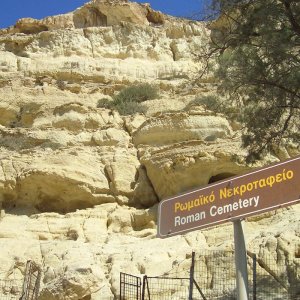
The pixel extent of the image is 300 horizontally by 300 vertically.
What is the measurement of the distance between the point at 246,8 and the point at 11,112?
1980cm

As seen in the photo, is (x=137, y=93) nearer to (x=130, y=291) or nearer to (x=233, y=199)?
(x=130, y=291)

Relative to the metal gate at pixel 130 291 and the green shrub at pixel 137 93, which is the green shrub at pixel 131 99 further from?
the metal gate at pixel 130 291

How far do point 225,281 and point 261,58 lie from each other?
432cm

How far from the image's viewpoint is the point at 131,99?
100.0 ft

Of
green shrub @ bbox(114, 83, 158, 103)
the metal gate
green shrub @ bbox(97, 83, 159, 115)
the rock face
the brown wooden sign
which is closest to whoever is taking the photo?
the brown wooden sign

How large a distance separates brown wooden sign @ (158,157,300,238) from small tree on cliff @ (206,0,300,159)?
17.3ft

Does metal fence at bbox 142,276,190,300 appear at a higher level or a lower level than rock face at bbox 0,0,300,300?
lower

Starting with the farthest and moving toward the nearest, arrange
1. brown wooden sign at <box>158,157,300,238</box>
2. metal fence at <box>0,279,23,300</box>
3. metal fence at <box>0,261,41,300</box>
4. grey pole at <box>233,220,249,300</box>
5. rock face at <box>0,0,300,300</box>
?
rock face at <box>0,0,300,300</box> → metal fence at <box>0,279,23,300</box> → metal fence at <box>0,261,41,300</box> → grey pole at <box>233,220,249,300</box> → brown wooden sign at <box>158,157,300,238</box>

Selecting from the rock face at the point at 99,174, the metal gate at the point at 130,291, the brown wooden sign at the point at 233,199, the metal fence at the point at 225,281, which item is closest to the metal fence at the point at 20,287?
the rock face at the point at 99,174

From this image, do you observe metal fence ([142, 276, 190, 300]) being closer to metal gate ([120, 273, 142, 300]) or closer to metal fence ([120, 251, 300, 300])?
metal fence ([120, 251, 300, 300])

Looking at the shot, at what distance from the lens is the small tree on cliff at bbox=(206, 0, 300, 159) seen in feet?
35.6

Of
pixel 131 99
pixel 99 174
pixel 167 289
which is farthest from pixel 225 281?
pixel 131 99

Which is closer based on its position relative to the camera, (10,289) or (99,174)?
Result: (10,289)

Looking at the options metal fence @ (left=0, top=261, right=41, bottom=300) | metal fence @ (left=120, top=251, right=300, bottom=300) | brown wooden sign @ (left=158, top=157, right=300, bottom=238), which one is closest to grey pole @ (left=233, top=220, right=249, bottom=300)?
brown wooden sign @ (left=158, top=157, right=300, bottom=238)
